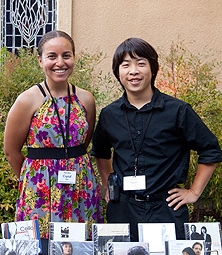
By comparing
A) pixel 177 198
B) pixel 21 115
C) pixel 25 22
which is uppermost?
pixel 25 22

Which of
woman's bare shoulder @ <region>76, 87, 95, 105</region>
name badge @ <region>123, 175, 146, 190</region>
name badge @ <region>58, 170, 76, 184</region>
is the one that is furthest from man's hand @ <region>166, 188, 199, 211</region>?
woman's bare shoulder @ <region>76, 87, 95, 105</region>

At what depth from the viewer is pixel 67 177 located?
3055 mm

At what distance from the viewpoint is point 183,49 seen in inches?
231

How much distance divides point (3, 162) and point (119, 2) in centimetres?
266

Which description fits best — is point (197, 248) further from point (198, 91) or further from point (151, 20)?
point (151, 20)

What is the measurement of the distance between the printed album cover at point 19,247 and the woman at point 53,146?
0.59m

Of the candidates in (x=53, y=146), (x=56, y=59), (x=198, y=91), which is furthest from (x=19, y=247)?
(x=198, y=91)

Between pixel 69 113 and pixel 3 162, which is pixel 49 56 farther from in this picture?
pixel 3 162

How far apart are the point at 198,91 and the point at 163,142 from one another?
8.35ft

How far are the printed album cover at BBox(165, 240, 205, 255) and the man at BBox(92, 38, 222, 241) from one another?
0.33 meters

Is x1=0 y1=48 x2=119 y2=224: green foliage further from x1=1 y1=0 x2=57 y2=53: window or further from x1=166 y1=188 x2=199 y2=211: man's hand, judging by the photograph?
x1=166 y1=188 x2=199 y2=211: man's hand

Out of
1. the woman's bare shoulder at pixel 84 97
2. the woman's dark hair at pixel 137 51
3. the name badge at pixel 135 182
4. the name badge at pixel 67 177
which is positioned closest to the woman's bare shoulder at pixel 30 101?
the woman's bare shoulder at pixel 84 97

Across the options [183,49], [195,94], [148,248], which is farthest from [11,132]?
[183,49]

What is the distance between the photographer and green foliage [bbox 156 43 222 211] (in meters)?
4.95
